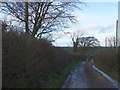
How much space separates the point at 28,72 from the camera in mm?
12797

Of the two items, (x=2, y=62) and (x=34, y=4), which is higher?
(x=34, y=4)

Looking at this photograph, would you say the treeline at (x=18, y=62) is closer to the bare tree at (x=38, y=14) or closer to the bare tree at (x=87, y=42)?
the bare tree at (x=38, y=14)

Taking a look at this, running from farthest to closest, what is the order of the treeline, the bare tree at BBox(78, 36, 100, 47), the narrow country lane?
the bare tree at BBox(78, 36, 100, 47), the narrow country lane, the treeline

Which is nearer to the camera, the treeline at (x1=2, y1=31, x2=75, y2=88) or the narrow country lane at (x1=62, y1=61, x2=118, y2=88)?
the treeline at (x1=2, y1=31, x2=75, y2=88)

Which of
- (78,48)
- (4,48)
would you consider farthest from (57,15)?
(78,48)

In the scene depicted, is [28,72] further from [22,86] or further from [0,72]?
[0,72]

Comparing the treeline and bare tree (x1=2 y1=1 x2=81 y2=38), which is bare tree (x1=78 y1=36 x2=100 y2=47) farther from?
the treeline

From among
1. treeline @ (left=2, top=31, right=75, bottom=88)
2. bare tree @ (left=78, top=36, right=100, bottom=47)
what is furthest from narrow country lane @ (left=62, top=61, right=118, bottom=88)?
bare tree @ (left=78, top=36, right=100, bottom=47)

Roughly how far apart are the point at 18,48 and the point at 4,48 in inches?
51.0

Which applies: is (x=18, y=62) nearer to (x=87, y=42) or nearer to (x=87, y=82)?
(x=87, y=82)

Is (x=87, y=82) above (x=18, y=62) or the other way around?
the other way around

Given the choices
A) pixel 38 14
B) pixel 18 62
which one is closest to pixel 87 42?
pixel 38 14

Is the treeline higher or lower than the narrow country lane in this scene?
higher

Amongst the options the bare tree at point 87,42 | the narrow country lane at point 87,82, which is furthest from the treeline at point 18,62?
the bare tree at point 87,42
